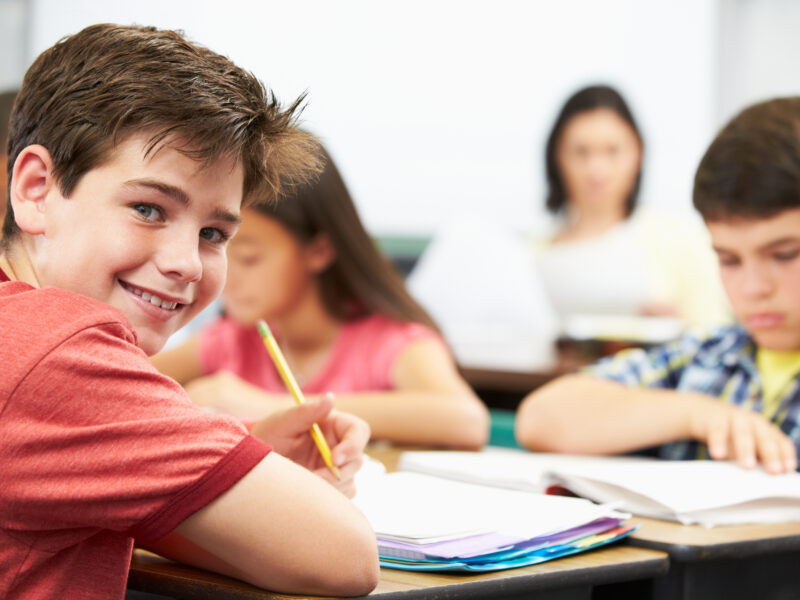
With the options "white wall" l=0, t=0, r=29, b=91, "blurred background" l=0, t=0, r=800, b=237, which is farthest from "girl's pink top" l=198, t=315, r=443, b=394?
"white wall" l=0, t=0, r=29, b=91

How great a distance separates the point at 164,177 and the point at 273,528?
270 mm

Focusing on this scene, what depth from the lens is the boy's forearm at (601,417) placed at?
1.30m

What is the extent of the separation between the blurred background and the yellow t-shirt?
10.3 ft

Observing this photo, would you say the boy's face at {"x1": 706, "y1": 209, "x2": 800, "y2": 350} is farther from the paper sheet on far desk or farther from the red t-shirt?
the red t-shirt

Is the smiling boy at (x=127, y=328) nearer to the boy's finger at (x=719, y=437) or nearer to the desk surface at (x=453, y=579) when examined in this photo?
the desk surface at (x=453, y=579)

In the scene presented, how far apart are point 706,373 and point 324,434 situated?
69cm

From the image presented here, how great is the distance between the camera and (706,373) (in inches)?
57.6

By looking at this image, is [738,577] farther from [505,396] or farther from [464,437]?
[505,396]

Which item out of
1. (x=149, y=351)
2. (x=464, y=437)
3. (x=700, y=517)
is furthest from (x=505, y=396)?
(x=149, y=351)

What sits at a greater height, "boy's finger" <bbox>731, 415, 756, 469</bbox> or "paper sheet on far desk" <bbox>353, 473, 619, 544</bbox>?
"paper sheet on far desk" <bbox>353, 473, 619, 544</bbox>

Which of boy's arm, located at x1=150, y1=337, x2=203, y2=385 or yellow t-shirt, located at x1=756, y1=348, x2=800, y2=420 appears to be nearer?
yellow t-shirt, located at x1=756, y1=348, x2=800, y2=420

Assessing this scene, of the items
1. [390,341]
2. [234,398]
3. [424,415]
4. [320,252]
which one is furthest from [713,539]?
[320,252]

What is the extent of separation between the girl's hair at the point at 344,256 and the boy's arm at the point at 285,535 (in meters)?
1.11

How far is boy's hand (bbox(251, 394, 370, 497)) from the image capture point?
3.17 ft
